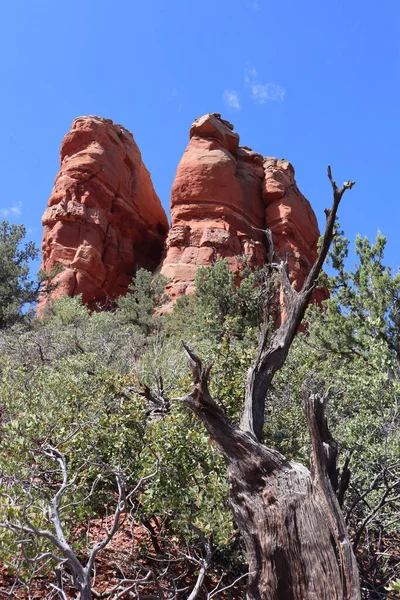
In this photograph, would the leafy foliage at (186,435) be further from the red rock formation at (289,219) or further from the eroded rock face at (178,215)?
the red rock formation at (289,219)

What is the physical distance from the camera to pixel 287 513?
11.5ft

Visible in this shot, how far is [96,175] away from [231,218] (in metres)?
11.1

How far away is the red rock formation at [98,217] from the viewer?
32.8 meters

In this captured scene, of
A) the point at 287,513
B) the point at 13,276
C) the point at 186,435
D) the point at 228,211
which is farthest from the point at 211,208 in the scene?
the point at 287,513

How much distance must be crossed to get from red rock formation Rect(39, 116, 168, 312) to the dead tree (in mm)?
28473

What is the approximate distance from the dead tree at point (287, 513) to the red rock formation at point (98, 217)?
28.5m

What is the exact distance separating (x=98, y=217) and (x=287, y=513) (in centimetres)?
3330

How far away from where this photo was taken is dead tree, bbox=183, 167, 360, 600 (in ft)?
10.7

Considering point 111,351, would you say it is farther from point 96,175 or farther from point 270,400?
point 96,175

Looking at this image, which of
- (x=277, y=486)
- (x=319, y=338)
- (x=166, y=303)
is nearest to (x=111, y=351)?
(x=319, y=338)

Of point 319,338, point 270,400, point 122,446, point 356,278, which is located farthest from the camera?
point 356,278

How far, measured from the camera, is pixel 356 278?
11930 millimetres

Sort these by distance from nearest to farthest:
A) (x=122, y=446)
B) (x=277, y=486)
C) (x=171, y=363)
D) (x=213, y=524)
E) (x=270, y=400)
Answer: (x=277, y=486) → (x=213, y=524) → (x=122, y=446) → (x=270, y=400) → (x=171, y=363)

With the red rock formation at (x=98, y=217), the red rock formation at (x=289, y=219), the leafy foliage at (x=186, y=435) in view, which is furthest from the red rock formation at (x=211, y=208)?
the leafy foliage at (x=186, y=435)
